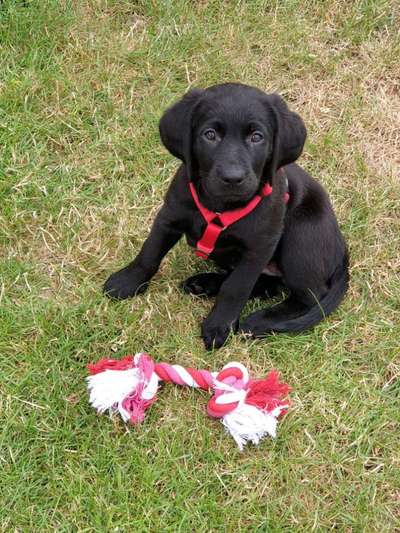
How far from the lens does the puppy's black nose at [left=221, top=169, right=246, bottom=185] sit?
2.50 metres

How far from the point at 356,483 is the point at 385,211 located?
1.49 m

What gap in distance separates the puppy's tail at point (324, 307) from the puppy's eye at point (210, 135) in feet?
2.84

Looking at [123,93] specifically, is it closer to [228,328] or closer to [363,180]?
[363,180]

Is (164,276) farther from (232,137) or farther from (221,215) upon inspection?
(232,137)

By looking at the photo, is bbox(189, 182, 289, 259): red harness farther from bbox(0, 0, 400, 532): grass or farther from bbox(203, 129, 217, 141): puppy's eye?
bbox(0, 0, 400, 532): grass

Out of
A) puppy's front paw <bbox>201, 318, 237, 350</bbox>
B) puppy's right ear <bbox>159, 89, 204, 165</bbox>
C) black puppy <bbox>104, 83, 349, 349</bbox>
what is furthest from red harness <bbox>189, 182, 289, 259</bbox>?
puppy's front paw <bbox>201, 318, 237, 350</bbox>

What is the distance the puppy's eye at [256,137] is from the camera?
8.51 ft

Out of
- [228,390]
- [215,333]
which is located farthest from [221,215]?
[228,390]

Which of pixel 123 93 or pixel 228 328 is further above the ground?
pixel 123 93

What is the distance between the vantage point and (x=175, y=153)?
2.72 m

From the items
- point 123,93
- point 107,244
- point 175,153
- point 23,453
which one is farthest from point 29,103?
point 23,453

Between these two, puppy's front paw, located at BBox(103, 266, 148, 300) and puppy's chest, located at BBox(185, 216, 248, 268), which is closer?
puppy's chest, located at BBox(185, 216, 248, 268)

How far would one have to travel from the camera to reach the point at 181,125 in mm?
2643

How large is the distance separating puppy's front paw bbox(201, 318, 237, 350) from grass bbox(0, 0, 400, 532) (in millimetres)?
69
